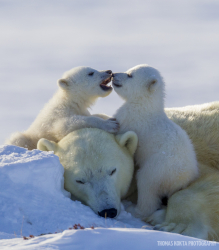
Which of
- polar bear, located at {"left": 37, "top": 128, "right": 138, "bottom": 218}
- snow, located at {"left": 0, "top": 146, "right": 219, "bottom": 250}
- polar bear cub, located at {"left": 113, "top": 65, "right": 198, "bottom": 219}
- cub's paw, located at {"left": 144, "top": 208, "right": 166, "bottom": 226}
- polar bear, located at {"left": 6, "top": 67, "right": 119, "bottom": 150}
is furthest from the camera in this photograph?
polar bear, located at {"left": 6, "top": 67, "right": 119, "bottom": 150}

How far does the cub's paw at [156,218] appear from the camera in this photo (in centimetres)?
492

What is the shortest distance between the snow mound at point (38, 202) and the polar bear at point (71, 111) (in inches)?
36.1

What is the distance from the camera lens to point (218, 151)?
6.35 m

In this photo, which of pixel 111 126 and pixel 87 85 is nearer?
pixel 111 126

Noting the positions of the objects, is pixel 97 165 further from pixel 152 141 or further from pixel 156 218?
pixel 156 218

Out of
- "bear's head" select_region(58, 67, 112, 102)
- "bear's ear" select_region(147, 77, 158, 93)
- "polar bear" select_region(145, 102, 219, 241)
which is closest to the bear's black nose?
"polar bear" select_region(145, 102, 219, 241)

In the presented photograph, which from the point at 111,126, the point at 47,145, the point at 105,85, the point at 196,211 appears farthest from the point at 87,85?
the point at 196,211

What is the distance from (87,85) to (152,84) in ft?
5.05

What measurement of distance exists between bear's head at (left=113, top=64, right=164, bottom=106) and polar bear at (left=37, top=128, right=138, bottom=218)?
24.6 inches

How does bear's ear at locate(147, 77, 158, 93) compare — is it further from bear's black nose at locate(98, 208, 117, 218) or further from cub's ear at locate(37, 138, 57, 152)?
bear's black nose at locate(98, 208, 117, 218)

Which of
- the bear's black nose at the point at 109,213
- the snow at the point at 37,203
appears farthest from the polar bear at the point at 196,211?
the bear's black nose at the point at 109,213

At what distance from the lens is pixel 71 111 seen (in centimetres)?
625

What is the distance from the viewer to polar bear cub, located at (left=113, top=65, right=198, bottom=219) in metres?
5.12

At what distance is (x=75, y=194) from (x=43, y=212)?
75 centimetres
